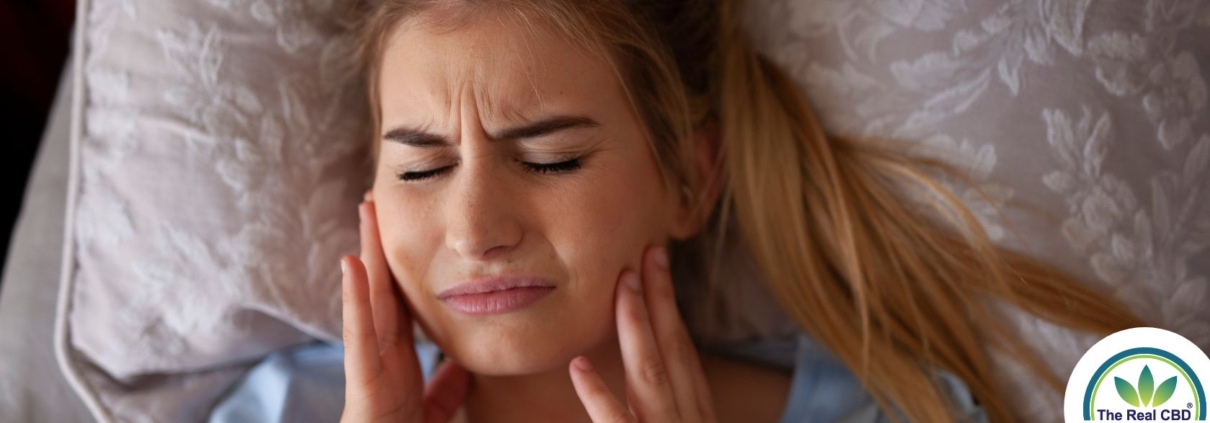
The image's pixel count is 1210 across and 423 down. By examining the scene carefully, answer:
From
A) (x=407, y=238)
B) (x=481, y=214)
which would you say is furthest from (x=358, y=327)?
(x=481, y=214)

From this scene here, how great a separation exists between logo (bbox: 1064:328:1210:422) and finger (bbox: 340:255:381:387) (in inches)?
37.2

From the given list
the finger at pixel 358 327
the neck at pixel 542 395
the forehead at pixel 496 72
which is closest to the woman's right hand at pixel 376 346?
the finger at pixel 358 327

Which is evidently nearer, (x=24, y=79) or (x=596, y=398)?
(x=596, y=398)

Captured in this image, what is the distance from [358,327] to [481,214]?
268 mm

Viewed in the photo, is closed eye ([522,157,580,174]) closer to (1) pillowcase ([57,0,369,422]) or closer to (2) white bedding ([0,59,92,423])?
(1) pillowcase ([57,0,369,422])

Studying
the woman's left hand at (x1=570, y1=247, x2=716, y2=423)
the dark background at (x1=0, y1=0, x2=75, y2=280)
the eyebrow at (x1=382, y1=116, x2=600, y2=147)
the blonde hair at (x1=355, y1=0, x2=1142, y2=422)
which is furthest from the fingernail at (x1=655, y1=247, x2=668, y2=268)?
the dark background at (x1=0, y1=0, x2=75, y2=280)

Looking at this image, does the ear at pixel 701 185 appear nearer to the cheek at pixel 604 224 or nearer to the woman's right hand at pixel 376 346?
the cheek at pixel 604 224

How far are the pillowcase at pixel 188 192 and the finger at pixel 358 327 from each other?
21cm

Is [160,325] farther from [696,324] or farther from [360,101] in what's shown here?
[696,324]

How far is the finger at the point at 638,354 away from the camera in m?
1.20

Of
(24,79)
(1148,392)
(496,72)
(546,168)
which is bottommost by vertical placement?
(1148,392)

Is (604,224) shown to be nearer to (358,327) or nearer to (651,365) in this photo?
(651,365)

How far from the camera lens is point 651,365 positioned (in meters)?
1.22

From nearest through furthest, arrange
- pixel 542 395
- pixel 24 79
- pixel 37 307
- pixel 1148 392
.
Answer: pixel 1148 392
pixel 542 395
pixel 37 307
pixel 24 79
